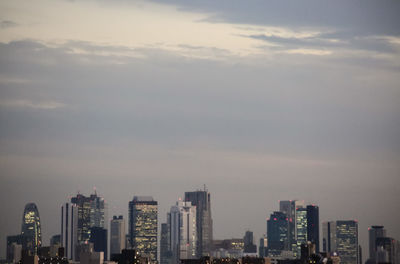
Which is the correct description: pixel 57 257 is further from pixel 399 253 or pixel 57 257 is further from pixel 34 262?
pixel 399 253

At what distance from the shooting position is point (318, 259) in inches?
4567

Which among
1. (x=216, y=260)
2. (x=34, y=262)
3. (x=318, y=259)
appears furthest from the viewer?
(x=34, y=262)

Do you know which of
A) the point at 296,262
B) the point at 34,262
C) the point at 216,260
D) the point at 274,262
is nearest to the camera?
the point at 216,260

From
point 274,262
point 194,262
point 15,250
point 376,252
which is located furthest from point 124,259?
point 274,262

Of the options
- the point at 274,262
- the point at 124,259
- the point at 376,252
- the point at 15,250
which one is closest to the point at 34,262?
the point at 124,259

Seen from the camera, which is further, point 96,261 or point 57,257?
point 96,261

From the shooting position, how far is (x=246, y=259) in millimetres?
133375

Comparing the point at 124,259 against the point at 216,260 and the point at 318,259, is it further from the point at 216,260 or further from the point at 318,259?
the point at 318,259

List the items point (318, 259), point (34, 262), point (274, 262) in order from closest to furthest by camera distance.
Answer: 1. point (318, 259)
2. point (34, 262)
3. point (274, 262)

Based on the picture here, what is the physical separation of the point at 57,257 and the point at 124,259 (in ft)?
83.4

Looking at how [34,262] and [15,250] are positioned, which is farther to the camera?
[15,250]

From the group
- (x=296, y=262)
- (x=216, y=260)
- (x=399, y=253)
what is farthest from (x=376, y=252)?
(x=216, y=260)

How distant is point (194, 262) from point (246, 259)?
8306 mm

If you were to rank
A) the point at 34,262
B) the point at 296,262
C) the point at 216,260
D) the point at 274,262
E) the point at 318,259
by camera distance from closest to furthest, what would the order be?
the point at 318,259 < the point at 216,260 < the point at 34,262 < the point at 296,262 < the point at 274,262
